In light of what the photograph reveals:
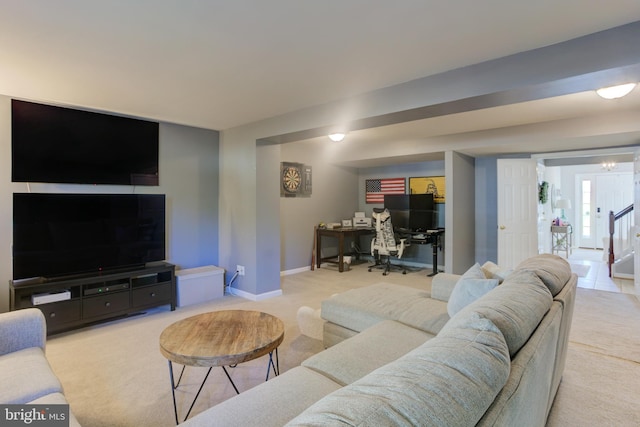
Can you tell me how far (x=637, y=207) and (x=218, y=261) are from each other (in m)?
5.66

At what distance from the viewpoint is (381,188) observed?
281 inches

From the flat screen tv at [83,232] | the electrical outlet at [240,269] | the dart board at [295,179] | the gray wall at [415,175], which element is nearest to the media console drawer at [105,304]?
the flat screen tv at [83,232]

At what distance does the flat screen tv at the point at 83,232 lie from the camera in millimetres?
3156

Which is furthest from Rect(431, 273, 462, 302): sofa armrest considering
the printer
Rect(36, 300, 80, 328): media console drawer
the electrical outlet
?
the printer

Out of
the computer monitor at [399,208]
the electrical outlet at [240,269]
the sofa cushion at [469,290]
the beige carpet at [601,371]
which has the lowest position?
the beige carpet at [601,371]

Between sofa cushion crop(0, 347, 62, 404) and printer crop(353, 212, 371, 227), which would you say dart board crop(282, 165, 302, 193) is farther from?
sofa cushion crop(0, 347, 62, 404)

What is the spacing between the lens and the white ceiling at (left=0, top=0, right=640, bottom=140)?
183 centimetres

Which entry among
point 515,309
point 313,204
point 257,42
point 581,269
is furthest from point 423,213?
point 515,309

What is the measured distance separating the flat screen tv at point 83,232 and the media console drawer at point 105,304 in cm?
35

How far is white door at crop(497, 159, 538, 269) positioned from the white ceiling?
218cm

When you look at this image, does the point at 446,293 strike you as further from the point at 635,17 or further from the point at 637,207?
the point at 637,207

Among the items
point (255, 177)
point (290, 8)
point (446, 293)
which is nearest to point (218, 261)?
point (255, 177)

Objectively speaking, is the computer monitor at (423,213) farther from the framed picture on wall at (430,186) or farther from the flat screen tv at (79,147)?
the flat screen tv at (79,147)

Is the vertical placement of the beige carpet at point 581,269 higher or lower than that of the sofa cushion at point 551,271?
lower
